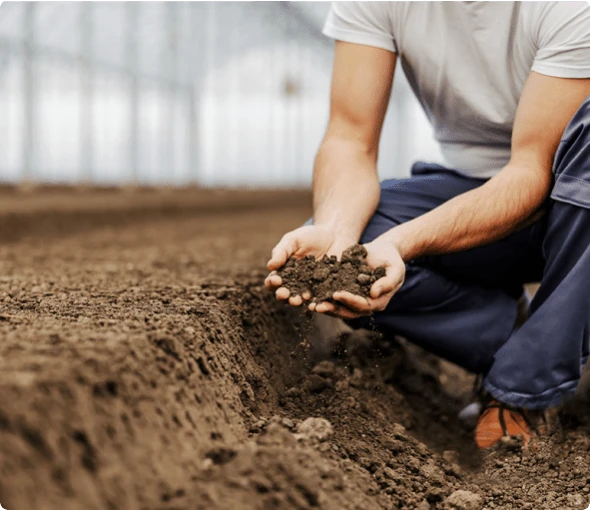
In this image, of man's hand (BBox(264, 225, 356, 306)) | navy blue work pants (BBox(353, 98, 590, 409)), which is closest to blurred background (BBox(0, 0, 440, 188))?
A: navy blue work pants (BBox(353, 98, 590, 409))

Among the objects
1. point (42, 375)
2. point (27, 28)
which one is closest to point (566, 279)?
point (42, 375)

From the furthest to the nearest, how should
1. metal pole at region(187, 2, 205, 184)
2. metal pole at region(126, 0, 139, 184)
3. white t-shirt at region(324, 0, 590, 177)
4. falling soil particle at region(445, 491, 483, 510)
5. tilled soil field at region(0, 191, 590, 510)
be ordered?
metal pole at region(187, 2, 205, 184) → metal pole at region(126, 0, 139, 184) → white t-shirt at region(324, 0, 590, 177) → falling soil particle at region(445, 491, 483, 510) → tilled soil field at region(0, 191, 590, 510)

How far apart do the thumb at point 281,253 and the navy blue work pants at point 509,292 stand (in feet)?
1.29

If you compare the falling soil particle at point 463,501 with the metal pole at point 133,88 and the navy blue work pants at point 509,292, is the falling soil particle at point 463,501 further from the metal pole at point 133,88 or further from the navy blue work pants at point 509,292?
the metal pole at point 133,88

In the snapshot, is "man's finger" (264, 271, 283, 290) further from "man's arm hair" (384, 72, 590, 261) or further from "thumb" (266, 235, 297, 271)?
"man's arm hair" (384, 72, 590, 261)

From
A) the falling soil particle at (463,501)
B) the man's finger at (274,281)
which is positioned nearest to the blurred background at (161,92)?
the man's finger at (274,281)

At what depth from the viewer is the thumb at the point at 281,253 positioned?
166 cm

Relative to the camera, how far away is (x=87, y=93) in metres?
11.5

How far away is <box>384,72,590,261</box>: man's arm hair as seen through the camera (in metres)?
1.83

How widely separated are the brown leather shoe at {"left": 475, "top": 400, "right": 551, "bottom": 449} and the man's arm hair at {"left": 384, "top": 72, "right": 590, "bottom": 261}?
485mm

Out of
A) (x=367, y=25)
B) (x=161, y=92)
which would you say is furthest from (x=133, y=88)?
(x=367, y=25)

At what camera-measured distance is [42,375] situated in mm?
1060

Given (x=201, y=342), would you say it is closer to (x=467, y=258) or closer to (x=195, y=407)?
(x=195, y=407)

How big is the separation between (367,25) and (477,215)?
764 mm
